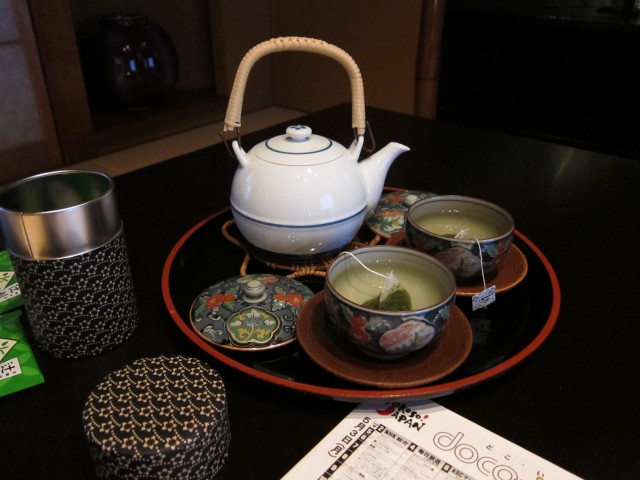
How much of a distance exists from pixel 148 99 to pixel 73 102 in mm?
403

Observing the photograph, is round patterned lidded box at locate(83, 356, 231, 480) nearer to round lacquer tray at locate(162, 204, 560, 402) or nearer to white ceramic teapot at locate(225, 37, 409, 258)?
round lacquer tray at locate(162, 204, 560, 402)

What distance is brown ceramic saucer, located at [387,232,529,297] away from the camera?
658 millimetres

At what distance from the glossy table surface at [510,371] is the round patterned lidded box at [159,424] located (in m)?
0.04

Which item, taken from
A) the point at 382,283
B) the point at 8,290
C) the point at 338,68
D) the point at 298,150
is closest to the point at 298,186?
the point at 298,150

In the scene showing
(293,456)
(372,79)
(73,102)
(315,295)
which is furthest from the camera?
(372,79)

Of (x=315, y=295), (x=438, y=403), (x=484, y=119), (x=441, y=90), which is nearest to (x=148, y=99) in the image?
(x=441, y=90)

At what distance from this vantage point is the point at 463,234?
2.27 ft

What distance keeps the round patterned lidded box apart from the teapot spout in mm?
Answer: 372

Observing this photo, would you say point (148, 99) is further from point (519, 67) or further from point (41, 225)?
point (41, 225)

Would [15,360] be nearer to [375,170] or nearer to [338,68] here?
[375,170]

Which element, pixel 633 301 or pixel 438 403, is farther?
pixel 633 301

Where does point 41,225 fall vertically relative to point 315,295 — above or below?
above

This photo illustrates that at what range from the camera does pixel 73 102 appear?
6.64ft

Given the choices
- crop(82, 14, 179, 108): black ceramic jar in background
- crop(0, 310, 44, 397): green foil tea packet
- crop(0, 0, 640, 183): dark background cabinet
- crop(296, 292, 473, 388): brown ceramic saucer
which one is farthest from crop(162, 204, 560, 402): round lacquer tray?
crop(82, 14, 179, 108): black ceramic jar in background
